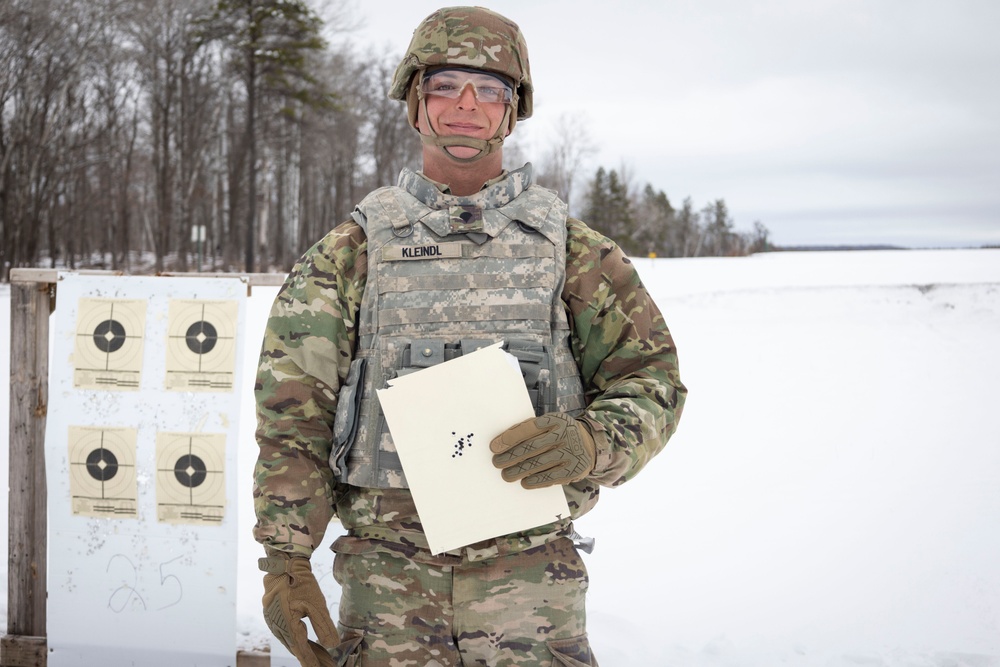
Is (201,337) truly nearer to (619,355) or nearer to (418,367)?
(418,367)

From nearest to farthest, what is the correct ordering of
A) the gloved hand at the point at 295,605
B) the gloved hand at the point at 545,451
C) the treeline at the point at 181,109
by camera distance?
the gloved hand at the point at 545,451 → the gloved hand at the point at 295,605 → the treeline at the point at 181,109

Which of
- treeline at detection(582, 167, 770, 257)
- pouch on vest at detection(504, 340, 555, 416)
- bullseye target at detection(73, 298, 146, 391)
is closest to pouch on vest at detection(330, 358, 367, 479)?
pouch on vest at detection(504, 340, 555, 416)

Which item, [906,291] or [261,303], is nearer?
[261,303]

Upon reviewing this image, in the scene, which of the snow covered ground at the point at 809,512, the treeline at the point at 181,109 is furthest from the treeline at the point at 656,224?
the snow covered ground at the point at 809,512

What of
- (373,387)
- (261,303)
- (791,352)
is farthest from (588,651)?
(261,303)

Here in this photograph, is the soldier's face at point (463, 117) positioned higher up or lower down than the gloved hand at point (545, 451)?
higher up

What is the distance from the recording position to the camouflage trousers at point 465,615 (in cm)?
173

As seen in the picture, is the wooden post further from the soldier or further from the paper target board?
the soldier

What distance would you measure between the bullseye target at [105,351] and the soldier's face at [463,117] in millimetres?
2025

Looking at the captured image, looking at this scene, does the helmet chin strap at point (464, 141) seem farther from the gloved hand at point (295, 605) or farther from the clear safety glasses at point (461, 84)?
the gloved hand at point (295, 605)

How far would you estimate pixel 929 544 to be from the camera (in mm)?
5012

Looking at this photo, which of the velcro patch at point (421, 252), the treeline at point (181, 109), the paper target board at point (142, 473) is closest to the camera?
the velcro patch at point (421, 252)

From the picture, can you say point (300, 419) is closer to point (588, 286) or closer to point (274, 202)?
point (588, 286)

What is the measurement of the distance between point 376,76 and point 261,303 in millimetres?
24532
